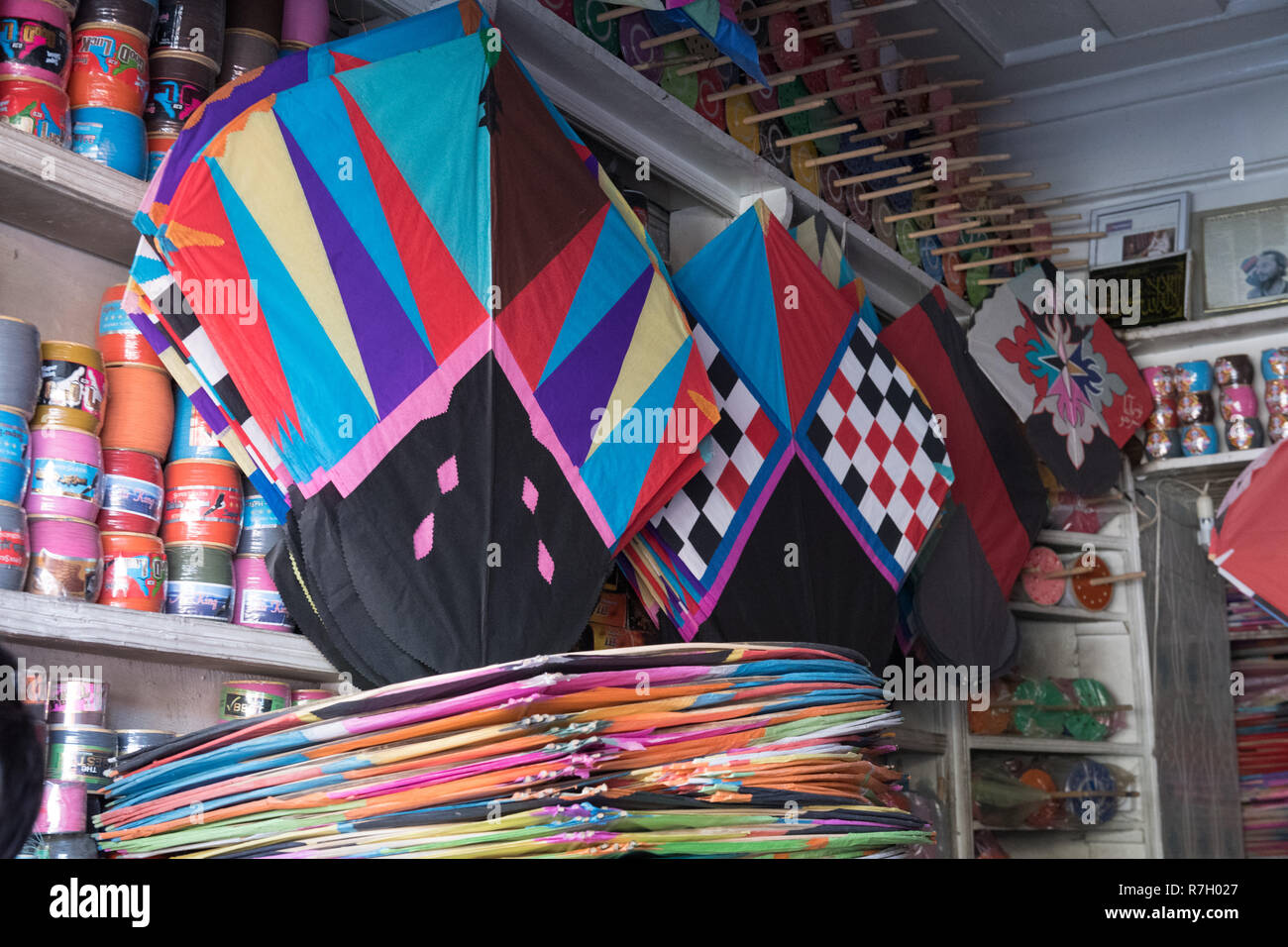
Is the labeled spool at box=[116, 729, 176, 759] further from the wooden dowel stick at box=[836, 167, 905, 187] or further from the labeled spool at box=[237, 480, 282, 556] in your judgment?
the wooden dowel stick at box=[836, 167, 905, 187]

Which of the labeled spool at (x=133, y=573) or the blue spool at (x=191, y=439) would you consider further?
the blue spool at (x=191, y=439)

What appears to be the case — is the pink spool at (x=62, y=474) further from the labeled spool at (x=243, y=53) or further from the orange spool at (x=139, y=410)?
the labeled spool at (x=243, y=53)

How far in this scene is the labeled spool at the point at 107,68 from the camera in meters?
1.50

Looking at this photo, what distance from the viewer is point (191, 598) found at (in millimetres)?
1486

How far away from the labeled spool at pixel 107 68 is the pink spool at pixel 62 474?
16.8 inches

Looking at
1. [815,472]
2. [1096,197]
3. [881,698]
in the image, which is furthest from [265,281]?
[1096,197]

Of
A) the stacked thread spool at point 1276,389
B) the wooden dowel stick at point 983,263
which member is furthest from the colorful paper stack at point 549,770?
the stacked thread spool at point 1276,389

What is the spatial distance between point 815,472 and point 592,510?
78 centimetres

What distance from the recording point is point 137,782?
4.06 ft

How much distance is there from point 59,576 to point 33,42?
0.63m

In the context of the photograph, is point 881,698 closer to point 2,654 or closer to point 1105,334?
point 2,654

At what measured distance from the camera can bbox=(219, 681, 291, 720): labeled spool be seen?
148 cm

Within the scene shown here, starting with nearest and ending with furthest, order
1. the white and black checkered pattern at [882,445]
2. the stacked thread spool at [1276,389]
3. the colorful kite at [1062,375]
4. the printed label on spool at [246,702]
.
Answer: the printed label on spool at [246,702], the white and black checkered pattern at [882,445], the colorful kite at [1062,375], the stacked thread spool at [1276,389]
